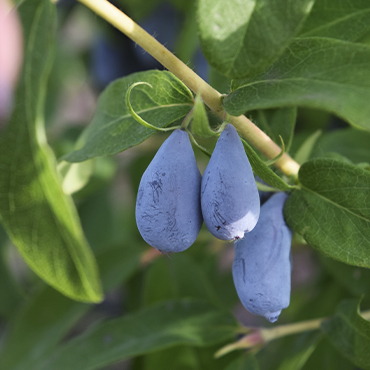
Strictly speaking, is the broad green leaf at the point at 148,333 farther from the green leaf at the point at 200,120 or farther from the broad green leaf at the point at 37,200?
the green leaf at the point at 200,120

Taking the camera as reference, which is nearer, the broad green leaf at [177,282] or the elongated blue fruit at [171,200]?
the elongated blue fruit at [171,200]

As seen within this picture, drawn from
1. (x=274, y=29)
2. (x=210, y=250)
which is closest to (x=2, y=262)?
(x=210, y=250)

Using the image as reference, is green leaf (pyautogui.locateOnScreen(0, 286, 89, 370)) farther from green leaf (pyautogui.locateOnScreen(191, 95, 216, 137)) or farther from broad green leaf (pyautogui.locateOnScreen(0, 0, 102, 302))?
green leaf (pyautogui.locateOnScreen(191, 95, 216, 137))

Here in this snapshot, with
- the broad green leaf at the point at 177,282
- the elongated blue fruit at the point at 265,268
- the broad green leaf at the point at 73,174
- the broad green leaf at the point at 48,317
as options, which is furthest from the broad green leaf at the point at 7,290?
the elongated blue fruit at the point at 265,268

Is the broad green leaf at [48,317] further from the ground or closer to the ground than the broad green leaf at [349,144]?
closer to the ground

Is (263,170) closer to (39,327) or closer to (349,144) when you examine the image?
(349,144)

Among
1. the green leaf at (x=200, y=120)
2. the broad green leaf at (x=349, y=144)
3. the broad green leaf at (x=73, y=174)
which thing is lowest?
the broad green leaf at (x=349, y=144)

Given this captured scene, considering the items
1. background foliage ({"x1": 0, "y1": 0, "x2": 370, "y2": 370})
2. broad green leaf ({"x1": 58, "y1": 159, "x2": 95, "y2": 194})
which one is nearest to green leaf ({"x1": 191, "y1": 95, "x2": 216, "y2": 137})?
background foliage ({"x1": 0, "y1": 0, "x2": 370, "y2": 370})
